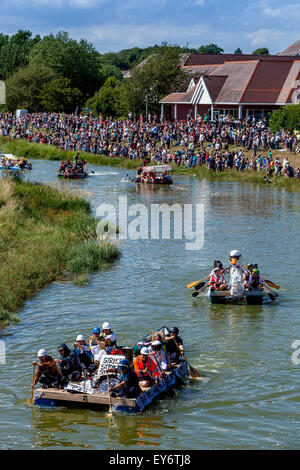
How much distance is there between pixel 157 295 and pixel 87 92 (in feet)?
281

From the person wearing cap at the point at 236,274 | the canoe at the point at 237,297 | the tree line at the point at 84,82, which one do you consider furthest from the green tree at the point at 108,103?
the person wearing cap at the point at 236,274

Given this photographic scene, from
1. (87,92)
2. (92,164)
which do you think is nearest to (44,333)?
(92,164)

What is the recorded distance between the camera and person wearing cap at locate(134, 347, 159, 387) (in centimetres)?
1625

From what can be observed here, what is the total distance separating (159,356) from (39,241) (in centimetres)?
1479

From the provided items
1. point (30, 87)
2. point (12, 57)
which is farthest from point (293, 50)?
point (12, 57)

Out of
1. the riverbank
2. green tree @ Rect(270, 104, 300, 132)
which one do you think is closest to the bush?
the riverbank

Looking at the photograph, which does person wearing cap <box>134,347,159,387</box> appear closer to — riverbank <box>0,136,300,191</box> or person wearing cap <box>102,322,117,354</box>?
person wearing cap <box>102,322,117,354</box>

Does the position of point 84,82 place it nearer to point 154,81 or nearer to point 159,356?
point 154,81

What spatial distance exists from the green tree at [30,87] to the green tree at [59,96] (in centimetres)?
221

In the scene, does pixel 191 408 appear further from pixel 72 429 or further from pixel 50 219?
pixel 50 219

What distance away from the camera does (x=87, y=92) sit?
107 m

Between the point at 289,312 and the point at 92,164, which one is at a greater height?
the point at 92,164

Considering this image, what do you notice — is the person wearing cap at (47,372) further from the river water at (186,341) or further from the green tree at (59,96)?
the green tree at (59,96)
